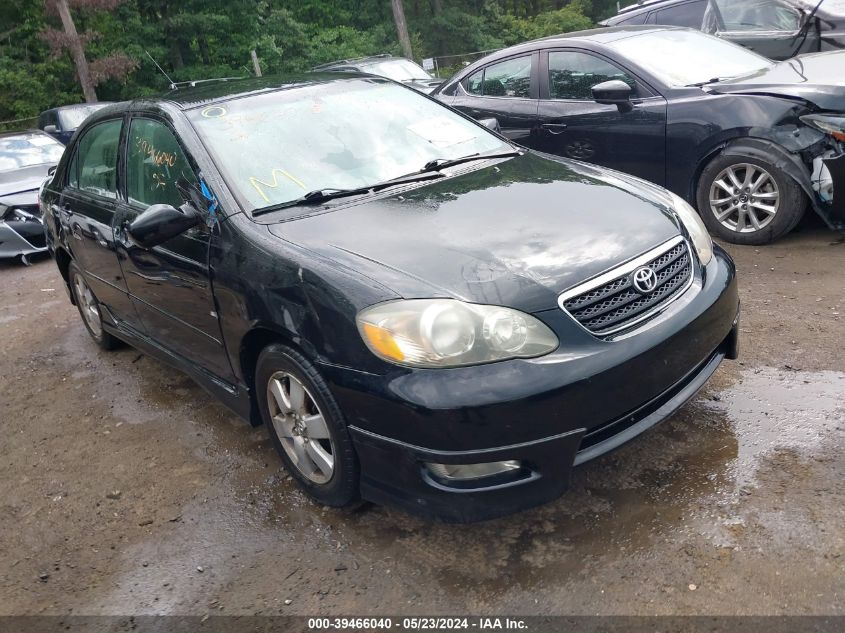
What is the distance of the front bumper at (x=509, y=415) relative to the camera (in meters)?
2.38

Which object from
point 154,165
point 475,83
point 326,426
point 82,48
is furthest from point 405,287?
point 82,48

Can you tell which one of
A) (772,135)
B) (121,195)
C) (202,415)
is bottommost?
(202,415)

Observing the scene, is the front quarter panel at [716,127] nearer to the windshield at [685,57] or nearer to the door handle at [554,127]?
the windshield at [685,57]

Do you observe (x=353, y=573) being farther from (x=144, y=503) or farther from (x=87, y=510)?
(x=87, y=510)

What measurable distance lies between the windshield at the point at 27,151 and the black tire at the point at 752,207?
802 centimetres

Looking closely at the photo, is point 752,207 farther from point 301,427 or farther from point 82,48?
point 82,48

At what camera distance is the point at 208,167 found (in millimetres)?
3266

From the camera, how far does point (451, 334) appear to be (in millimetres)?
2445

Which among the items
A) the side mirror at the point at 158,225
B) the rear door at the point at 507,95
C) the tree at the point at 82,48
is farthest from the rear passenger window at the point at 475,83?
the tree at the point at 82,48

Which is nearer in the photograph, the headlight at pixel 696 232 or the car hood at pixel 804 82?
the headlight at pixel 696 232

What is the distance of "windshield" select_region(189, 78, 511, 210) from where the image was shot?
130 inches

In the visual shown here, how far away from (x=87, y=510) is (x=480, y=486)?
192cm

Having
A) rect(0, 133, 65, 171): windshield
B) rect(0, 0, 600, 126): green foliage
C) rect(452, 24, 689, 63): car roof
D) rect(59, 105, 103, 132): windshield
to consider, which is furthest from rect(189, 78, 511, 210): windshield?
rect(0, 0, 600, 126): green foliage

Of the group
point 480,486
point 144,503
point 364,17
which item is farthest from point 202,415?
point 364,17
